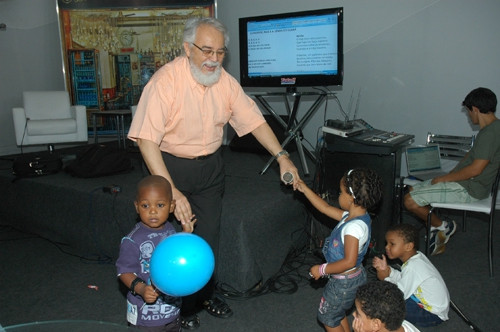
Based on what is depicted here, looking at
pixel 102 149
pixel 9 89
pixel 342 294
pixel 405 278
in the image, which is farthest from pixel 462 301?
pixel 9 89

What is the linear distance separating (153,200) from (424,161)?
2.64m

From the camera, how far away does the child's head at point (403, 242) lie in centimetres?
206

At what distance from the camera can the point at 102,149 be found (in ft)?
12.0

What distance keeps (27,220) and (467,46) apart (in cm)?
421

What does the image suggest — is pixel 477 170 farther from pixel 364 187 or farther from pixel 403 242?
pixel 364 187

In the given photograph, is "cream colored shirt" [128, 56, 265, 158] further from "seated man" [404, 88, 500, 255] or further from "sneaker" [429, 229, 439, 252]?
"sneaker" [429, 229, 439, 252]

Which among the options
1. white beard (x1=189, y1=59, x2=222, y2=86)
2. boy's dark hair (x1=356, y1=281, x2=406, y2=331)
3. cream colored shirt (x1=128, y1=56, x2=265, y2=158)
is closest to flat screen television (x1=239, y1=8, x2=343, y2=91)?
cream colored shirt (x1=128, y1=56, x2=265, y2=158)

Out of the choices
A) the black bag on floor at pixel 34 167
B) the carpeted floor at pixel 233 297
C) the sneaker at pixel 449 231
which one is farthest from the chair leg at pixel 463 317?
the black bag on floor at pixel 34 167

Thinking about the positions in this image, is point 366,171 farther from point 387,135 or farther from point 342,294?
point 387,135

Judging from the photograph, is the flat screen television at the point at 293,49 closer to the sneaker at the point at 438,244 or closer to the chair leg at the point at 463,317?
the sneaker at the point at 438,244

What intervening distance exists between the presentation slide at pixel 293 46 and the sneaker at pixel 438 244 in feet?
4.73

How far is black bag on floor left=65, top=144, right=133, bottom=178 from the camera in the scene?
3398mm

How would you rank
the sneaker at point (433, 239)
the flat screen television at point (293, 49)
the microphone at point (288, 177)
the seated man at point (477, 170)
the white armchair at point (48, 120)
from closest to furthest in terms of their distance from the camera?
the microphone at point (288, 177) < the seated man at point (477, 170) < the sneaker at point (433, 239) < the flat screen television at point (293, 49) < the white armchair at point (48, 120)

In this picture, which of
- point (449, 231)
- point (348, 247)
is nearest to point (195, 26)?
point (348, 247)
